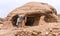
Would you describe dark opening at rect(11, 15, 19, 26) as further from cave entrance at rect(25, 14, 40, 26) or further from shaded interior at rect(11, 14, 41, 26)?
cave entrance at rect(25, 14, 40, 26)

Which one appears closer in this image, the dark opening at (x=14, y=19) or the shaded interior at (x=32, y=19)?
the shaded interior at (x=32, y=19)

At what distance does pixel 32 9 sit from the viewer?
23.4m

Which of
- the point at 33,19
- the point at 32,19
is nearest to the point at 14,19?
the point at 32,19

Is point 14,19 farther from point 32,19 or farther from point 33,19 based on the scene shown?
point 33,19

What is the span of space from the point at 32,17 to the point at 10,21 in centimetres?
298

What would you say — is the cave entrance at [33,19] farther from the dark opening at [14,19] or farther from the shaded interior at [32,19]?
the dark opening at [14,19]

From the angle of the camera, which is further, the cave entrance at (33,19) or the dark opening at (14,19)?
the dark opening at (14,19)

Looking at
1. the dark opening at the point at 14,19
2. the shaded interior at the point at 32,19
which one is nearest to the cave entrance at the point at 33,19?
the shaded interior at the point at 32,19

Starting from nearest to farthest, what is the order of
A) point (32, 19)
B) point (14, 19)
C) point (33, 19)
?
point (33, 19) < point (32, 19) < point (14, 19)

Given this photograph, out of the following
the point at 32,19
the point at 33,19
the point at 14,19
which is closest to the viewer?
the point at 33,19

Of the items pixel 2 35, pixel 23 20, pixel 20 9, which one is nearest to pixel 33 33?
pixel 2 35

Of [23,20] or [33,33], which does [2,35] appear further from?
[23,20]

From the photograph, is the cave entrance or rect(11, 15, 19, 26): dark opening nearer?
the cave entrance

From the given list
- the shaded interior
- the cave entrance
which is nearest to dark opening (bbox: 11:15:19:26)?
the shaded interior
